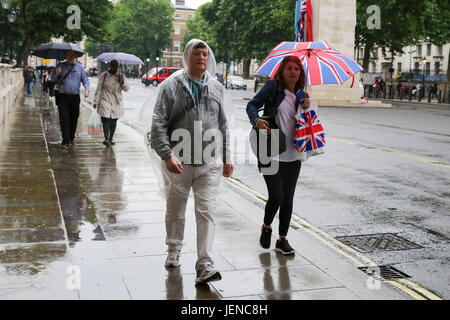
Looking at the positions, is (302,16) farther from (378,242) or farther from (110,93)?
(378,242)

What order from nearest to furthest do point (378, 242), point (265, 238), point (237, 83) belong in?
point (265, 238), point (378, 242), point (237, 83)

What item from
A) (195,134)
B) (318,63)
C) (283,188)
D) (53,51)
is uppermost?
(53,51)

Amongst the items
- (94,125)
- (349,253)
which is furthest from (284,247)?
(94,125)

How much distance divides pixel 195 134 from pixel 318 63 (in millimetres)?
1904

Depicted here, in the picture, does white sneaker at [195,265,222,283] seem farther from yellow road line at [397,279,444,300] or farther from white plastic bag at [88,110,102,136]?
white plastic bag at [88,110,102,136]

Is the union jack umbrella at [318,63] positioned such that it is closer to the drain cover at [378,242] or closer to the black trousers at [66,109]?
the drain cover at [378,242]

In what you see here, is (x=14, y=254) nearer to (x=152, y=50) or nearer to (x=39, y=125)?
(x=39, y=125)

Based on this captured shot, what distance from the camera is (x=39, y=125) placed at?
1695 cm

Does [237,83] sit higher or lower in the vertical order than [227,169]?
higher

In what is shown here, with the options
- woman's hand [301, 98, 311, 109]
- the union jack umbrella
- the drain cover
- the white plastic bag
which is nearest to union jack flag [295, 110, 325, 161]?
woman's hand [301, 98, 311, 109]

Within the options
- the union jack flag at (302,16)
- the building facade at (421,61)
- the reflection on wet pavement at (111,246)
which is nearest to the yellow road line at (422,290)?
the reflection on wet pavement at (111,246)

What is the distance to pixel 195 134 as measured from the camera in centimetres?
456
